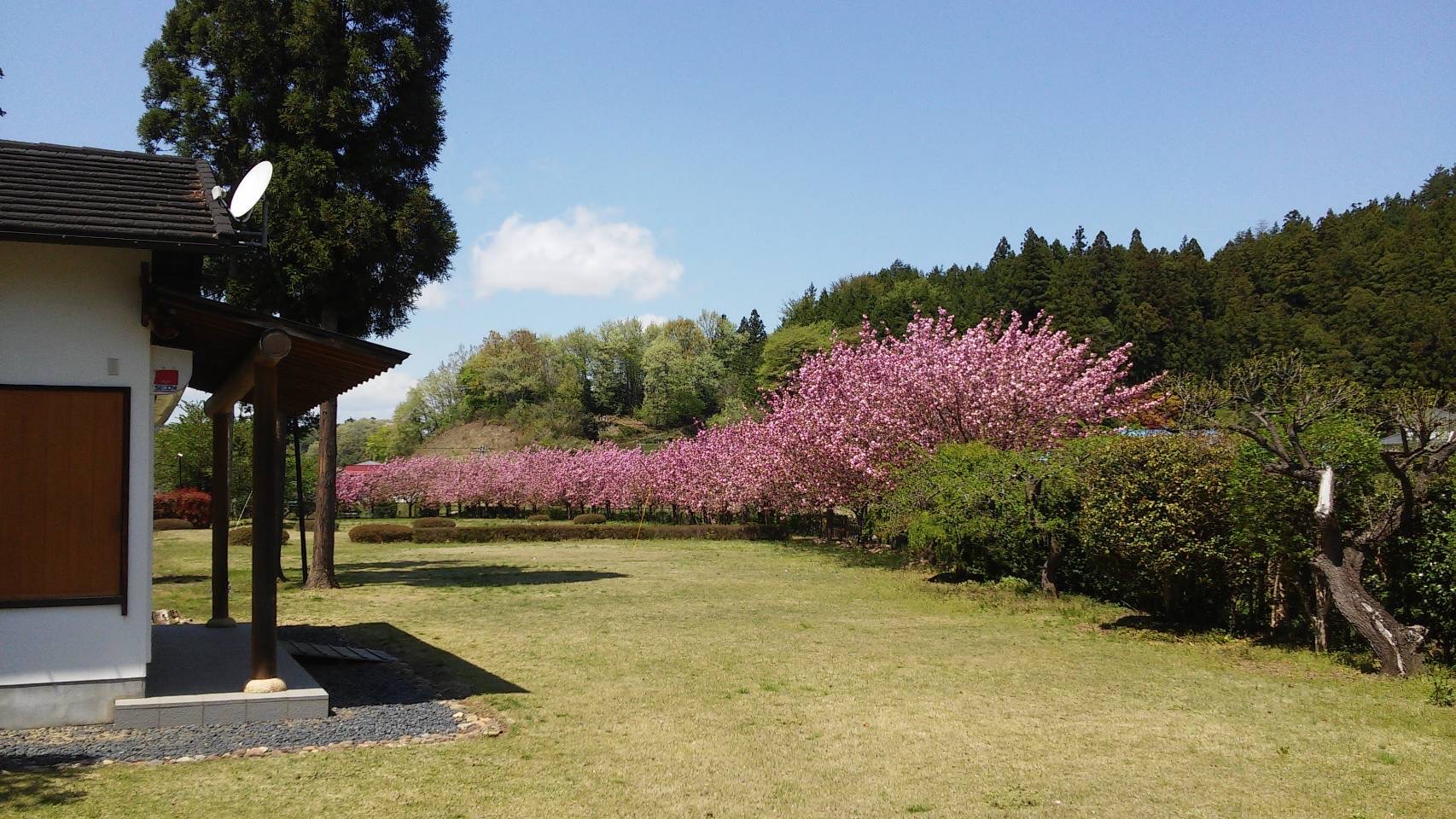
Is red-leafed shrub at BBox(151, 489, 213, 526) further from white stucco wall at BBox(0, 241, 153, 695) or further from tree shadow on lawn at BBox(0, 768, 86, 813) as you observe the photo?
tree shadow on lawn at BBox(0, 768, 86, 813)

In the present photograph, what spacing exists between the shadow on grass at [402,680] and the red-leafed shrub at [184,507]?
31086 millimetres

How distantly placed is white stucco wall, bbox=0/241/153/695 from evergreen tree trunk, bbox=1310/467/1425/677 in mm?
9169

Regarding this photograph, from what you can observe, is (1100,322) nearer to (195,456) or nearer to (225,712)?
(195,456)

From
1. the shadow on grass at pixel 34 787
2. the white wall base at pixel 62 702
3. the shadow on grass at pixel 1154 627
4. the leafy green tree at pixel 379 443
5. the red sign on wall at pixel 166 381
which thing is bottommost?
the shadow on grass at pixel 1154 627

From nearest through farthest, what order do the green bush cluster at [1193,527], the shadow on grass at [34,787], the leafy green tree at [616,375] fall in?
1. the shadow on grass at [34,787]
2. the green bush cluster at [1193,527]
3. the leafy green tree at [616,375]

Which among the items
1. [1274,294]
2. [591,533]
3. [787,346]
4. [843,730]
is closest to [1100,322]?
[1274,294]

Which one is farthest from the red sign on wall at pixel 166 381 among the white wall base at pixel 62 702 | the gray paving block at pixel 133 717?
the gray paving block at pixel 133 717

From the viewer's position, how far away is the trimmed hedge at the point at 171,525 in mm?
34219

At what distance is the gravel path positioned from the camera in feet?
18.7

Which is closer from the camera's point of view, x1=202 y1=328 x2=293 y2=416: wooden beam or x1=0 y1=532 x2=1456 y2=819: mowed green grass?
x1=0 y1=532 x2=1456 y2=819: mowed green grass

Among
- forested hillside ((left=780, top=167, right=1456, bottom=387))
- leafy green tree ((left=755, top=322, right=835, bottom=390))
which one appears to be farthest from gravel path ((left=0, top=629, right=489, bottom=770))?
leafy green tree ((left=755, top=322, right=835, bottom=390))

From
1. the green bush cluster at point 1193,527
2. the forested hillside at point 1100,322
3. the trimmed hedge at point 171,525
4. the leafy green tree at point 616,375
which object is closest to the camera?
the green bush cluster at point 1193,527

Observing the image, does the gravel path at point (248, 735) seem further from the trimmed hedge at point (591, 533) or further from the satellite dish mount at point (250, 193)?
the trimmed hedge at point (591, 533)

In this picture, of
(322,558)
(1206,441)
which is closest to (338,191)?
(322,558)
